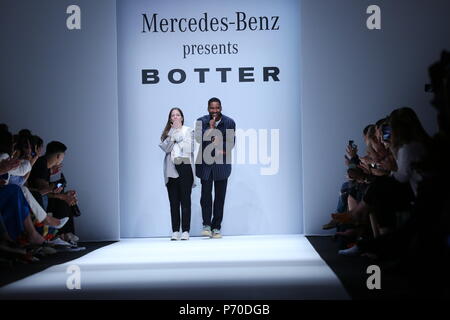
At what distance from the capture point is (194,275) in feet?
13.7

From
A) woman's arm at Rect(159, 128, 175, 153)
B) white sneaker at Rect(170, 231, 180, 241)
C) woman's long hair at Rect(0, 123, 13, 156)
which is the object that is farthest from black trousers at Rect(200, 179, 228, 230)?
woman's long hair at Rect(0, 123, 13, 156)

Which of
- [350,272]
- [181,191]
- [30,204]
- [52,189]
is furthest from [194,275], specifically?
[181,191]

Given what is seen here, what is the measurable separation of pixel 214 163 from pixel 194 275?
3.28 metres

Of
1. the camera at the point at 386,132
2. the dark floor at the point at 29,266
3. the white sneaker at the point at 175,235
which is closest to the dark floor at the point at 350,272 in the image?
the dark floor at the point at 29,266

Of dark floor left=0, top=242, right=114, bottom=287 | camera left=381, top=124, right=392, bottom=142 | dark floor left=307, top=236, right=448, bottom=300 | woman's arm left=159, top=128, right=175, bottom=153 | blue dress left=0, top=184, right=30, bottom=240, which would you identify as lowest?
dark floor left=0, top=242, right=114, bottom=287

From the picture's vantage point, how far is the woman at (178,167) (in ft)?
23.6

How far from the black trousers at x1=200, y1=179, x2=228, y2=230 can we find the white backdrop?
41cm

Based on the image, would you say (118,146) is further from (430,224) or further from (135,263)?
(430,224)

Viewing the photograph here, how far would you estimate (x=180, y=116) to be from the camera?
7.27m

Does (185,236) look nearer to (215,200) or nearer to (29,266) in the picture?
(215,200)

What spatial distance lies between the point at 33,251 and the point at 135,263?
2.90 feet

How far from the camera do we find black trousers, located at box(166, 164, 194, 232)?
23.6ft

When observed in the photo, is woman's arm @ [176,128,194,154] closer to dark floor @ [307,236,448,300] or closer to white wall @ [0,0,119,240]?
white wall @ [0,0,119,240]
